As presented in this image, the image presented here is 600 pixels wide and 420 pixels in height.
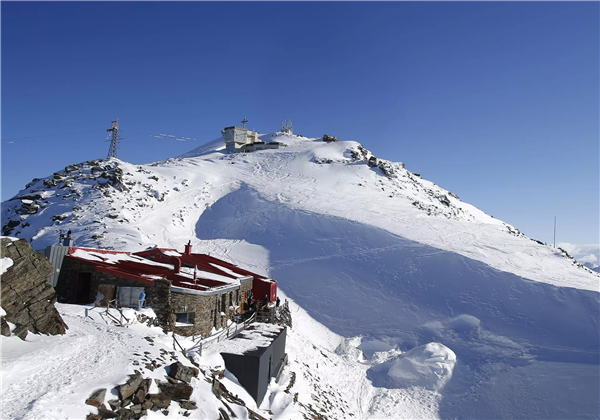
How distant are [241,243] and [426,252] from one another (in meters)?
18.9

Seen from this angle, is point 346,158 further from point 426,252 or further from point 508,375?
point 508,375

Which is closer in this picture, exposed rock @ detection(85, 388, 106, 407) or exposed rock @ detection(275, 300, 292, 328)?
exposed rock @ detection(85, 388, 106, 407)

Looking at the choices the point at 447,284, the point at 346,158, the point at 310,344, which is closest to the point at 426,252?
the point at 447,284

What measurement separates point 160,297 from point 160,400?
643cm

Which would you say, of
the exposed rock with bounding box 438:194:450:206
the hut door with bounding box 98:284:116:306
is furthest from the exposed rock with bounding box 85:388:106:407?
the exposed rock with bounding box 438:194:450:206

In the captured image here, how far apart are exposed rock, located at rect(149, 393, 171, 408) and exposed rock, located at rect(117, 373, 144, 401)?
431 mm

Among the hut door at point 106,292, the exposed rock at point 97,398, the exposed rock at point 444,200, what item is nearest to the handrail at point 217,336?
the hut door at point 106,292

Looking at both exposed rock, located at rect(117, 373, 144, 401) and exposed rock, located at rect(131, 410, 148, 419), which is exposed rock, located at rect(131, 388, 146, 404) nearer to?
exposed rock, located at rect(117, 373, 144, 401)

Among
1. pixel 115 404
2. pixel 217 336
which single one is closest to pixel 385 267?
pixel 217 336

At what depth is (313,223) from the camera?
155 feet

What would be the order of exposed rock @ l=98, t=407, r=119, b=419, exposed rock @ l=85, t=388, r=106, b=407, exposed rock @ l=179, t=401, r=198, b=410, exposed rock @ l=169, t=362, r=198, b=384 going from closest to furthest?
→ exposed rock @ l=98, t=407, r=119, b=419 < exposed rock @ l=85, t=388, r=106, b=407 < exposed rock @ l=179, t=401, r=198, b=410 < exposed rock @ l=169, t=362, r=198, b=384

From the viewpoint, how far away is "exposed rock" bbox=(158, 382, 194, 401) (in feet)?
33.2

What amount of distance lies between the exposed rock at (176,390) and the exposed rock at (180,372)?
0.33 metres

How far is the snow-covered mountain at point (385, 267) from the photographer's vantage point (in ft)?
73.4
